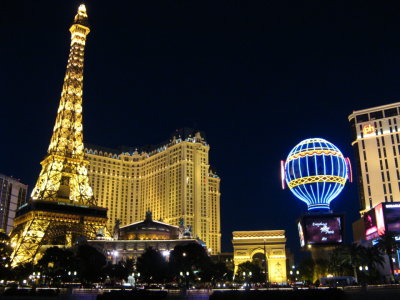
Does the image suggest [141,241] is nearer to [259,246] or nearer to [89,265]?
[259,246]

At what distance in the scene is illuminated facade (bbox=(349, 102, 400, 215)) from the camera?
119 metres

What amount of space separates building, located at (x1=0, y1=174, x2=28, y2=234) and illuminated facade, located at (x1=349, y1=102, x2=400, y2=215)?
420 ft

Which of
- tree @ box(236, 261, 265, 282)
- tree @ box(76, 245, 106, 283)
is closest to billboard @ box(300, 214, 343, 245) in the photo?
tree @ box(236, 261, 265, 282)

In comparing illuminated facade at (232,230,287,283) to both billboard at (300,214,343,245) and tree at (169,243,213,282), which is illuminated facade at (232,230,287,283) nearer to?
billboard at (300,214,343,245)

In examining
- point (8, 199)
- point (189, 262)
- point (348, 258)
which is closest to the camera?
point (348, 258)

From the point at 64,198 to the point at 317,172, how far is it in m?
61.8

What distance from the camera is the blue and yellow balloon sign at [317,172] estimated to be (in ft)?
277

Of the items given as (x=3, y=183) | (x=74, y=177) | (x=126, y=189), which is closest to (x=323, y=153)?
(x=74, y=177)

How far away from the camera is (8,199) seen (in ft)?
566

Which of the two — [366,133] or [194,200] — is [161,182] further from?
[366,133]

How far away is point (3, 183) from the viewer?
6663 inches

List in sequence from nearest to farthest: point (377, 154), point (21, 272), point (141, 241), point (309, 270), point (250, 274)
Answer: point (21, 272)
point (309, 270)
point (250, 274)
point (141, 241)
point (377, 154)

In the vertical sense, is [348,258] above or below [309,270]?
above

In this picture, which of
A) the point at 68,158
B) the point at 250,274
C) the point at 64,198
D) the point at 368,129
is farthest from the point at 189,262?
the point at 368,129
